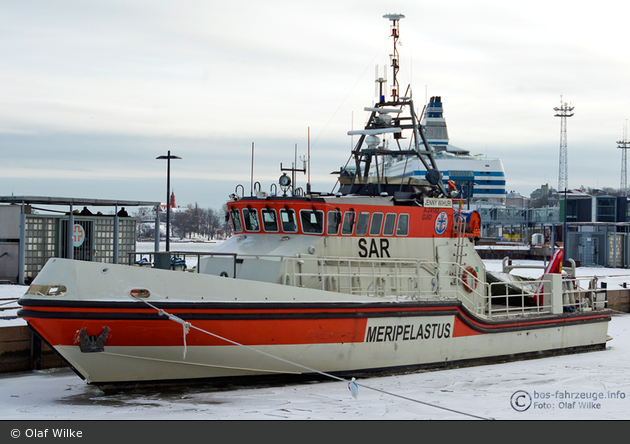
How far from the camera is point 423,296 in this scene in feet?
40.4

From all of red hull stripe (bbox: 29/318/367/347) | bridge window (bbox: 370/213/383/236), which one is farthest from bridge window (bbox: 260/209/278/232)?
red hull stripe (bbox: 29/318/367/347)

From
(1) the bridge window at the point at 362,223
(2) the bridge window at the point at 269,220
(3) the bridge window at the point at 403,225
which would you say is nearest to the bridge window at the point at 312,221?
(2) the bridge window at the point at 269,220

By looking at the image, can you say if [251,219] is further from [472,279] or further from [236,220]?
[472,279]

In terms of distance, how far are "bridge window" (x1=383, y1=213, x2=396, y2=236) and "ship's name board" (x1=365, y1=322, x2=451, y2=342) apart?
70.2 inches

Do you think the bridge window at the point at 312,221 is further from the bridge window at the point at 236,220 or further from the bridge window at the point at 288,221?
the bridge window at the point at 236,220

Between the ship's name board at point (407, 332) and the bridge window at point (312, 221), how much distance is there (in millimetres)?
1951

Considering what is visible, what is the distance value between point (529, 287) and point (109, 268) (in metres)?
11.5

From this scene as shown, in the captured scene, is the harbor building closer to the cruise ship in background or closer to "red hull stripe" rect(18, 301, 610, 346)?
"red hull stripe" rect(18, 301, 610, 346)

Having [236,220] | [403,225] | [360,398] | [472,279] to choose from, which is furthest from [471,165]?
[360,398]

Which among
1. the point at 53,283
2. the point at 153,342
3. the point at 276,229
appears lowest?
the point at 153,342

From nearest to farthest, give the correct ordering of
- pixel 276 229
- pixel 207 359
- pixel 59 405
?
pixel 59 405 → pixel 207 359 → pixel 276 229
